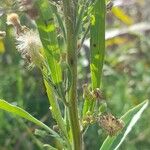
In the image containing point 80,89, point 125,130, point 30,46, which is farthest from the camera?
point 80,89

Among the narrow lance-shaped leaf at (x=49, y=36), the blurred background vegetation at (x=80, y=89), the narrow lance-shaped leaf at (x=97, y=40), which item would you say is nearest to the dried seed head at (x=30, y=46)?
the narrow lance-shaped leaf at (x=49, y=36)

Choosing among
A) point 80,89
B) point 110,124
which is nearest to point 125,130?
point 110,124

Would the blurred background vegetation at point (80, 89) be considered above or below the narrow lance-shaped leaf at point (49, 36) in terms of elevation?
below

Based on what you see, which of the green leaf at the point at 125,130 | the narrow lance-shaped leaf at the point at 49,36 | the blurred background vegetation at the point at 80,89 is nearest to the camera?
the narrow lance-shaped leaf at the point at 49,36

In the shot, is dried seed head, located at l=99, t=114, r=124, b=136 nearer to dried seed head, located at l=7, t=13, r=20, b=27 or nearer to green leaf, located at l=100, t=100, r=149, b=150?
green leaf, located at l=100, t=100, r=149, b=150

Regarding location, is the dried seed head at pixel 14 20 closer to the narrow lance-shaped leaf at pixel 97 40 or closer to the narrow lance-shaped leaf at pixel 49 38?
the narrow lance-shaped leaf at pixel 49 38

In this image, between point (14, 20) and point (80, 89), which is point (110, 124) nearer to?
point (14, 20)

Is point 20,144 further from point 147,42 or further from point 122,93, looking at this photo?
point 147,42
